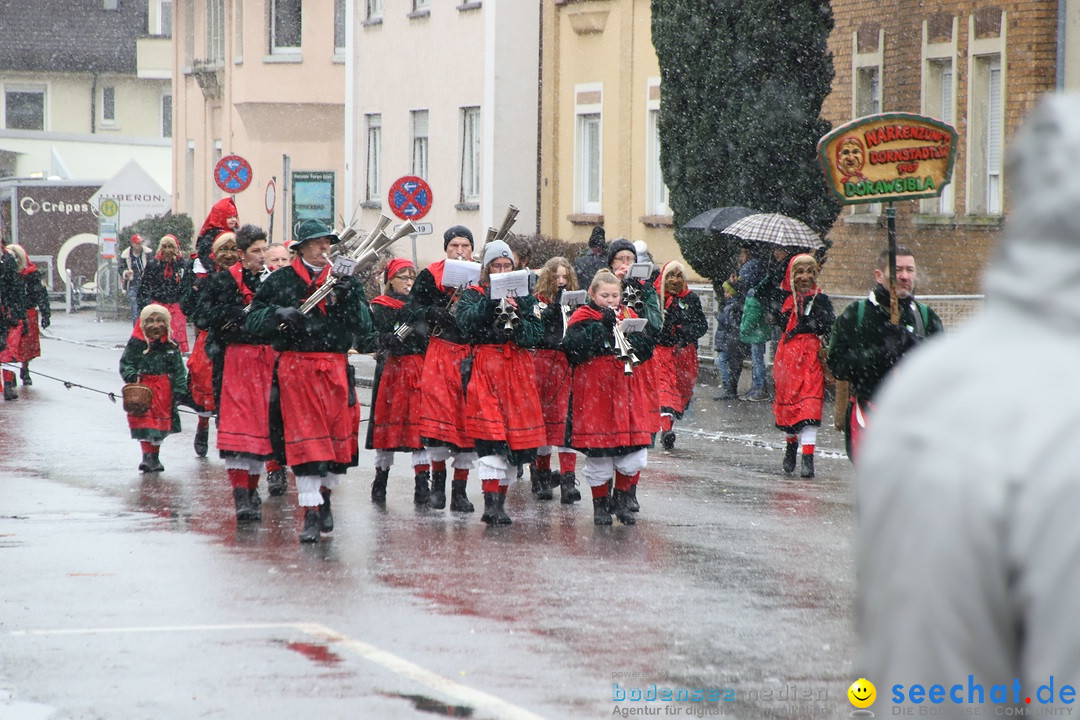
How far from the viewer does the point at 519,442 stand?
1098 centimetres

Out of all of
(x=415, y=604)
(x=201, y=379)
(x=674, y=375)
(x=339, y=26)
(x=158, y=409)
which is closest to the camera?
(x=415, y=604)

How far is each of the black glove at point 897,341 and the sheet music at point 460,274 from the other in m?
2.87

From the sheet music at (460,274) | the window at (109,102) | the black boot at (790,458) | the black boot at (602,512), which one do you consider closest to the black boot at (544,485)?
the black boot at (602,512)

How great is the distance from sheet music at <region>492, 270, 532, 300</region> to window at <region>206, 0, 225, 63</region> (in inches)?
1439

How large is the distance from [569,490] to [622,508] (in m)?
1.11

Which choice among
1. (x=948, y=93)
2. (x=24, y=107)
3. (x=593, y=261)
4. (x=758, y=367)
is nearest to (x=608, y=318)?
(x=593, y=261)

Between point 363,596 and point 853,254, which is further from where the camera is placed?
point 853,254

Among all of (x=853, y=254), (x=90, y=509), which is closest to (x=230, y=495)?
(x=90, y=509)

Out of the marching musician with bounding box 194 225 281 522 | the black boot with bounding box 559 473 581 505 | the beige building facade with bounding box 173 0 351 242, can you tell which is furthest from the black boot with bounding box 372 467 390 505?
the beige building facade with bounding box 173 0 351 242

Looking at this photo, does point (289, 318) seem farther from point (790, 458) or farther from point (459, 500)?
point (790, 458)

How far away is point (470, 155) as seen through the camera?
33.5 meters

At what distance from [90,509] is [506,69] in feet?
69.4

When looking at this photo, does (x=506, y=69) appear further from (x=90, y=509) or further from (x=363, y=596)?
(x=363, y=596)

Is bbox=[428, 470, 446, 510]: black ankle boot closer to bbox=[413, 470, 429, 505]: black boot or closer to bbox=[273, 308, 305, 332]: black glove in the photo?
bbox=[413, 470, 429, 505]: black boot
